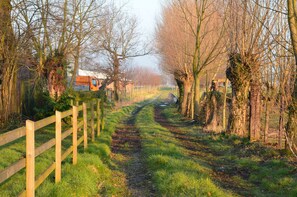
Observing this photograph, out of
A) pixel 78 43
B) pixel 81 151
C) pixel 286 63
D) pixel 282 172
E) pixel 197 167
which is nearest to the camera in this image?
pixel 282 172

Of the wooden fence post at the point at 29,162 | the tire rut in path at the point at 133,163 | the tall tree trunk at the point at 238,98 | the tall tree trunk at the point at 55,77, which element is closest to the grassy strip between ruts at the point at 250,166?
the tall tree trunk at the point at 238,98

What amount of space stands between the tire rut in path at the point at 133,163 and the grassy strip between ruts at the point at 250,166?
170 cm

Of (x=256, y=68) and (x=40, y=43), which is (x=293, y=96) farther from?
(x=40, y=43)

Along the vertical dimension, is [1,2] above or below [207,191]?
above

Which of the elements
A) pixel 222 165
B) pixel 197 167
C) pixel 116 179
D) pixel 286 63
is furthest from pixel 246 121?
pixel 116 179

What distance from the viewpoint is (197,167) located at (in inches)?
355

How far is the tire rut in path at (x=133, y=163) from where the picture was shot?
7664 millimetres

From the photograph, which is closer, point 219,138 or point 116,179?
point 116,179

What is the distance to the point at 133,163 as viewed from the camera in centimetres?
1034

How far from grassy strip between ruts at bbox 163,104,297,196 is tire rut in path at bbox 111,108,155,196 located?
1703 mm

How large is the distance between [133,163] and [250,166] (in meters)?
3.04

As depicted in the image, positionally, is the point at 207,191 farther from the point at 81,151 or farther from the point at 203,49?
the point at 203,49

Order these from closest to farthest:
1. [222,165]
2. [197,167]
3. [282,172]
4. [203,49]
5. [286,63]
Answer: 1. [282,172]
2. [197,167]
3. [222,165]
4. [286,63]
5. [203,49]

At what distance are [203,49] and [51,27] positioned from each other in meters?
11.4
